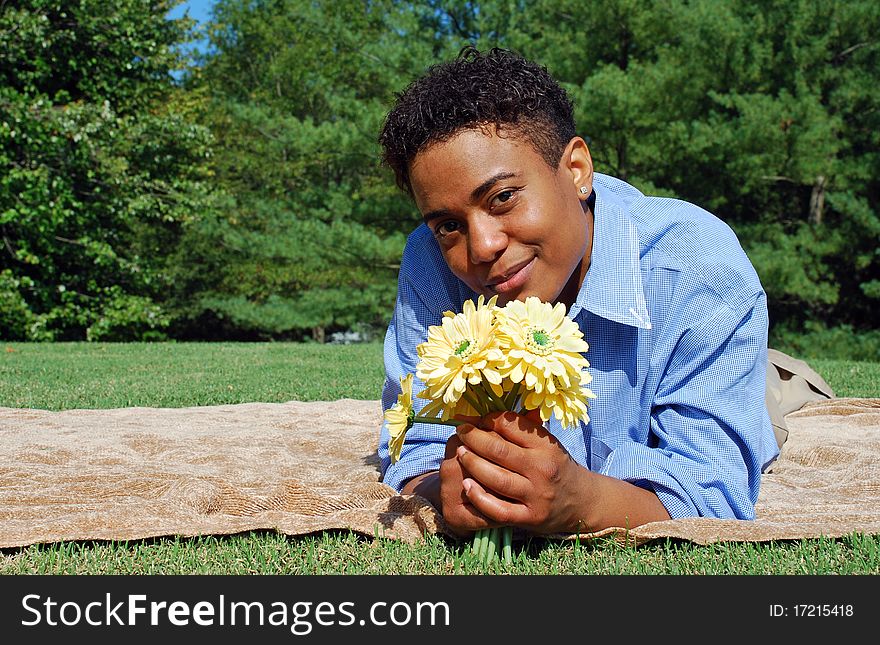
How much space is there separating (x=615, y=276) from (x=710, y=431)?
51 centimetres

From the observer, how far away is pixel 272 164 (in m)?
22.1

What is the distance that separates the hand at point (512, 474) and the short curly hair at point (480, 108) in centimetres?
75

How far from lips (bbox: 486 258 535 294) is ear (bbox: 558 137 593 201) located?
31cm

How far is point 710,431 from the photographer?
2.33 m

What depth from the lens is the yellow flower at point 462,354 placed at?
1.80 m

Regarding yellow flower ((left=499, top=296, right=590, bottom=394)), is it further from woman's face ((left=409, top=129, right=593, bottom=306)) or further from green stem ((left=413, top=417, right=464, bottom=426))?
woman's face ((left=409, top=129, right=593, bottom=306))

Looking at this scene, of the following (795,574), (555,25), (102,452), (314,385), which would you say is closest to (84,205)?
(555,25)

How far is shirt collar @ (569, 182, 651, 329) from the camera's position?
2428 mm

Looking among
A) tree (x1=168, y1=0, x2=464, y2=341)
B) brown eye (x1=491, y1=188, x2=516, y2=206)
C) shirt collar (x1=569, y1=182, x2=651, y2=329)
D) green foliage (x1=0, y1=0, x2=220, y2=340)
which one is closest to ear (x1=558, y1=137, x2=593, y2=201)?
shirt collar (x1=569, y1=182, x2=651, y2=329)

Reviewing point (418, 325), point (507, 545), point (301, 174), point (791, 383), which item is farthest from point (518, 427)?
point (301, 174)

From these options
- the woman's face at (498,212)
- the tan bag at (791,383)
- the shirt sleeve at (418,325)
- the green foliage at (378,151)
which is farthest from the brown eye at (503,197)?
the green foliage at (378,151)

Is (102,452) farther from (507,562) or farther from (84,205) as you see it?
(84,205)

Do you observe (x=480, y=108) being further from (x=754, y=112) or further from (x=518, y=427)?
(x=754, y=112)

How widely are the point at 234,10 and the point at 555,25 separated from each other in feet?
45.7
